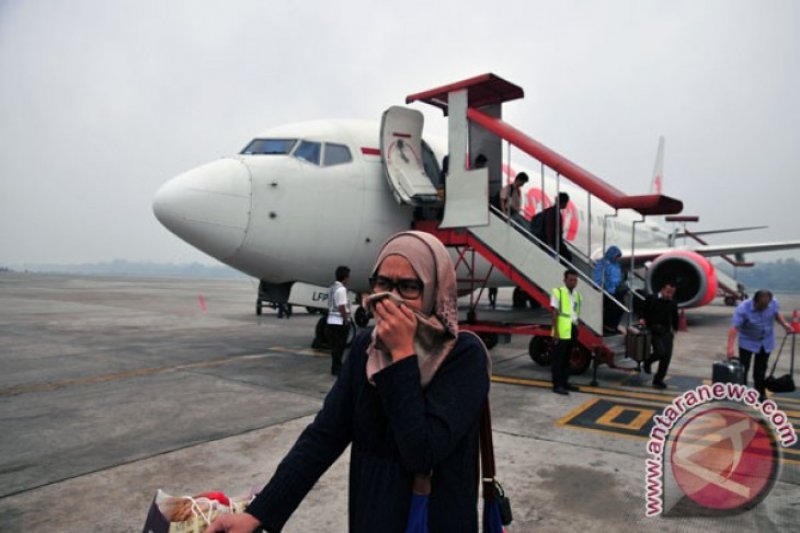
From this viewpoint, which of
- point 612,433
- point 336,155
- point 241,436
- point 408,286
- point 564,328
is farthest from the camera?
point 336,155

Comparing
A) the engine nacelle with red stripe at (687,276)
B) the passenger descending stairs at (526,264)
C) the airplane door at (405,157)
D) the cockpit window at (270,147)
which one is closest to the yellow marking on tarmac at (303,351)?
the passenger descending stairs at (526,264)

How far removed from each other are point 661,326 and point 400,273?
7.10m

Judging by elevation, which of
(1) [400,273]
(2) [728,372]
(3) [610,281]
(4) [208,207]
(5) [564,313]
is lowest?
(2) [728,372]

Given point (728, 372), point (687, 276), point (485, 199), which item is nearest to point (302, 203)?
point (485, 199)

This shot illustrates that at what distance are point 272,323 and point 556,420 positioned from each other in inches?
434

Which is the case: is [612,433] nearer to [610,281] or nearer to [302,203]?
[610,281]

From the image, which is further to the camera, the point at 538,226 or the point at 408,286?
the point at 538,226

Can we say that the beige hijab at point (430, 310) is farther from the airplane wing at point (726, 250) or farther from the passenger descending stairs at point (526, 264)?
the airplane wing at point (726, 250)

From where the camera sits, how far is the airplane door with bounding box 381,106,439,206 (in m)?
8.64

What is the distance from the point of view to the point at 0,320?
15.0 meters

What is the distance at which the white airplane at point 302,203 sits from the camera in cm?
762

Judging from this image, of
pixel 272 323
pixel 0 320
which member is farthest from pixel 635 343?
pixel 0 320

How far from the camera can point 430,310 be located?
1608mm

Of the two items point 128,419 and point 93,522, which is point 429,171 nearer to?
point 128,419
